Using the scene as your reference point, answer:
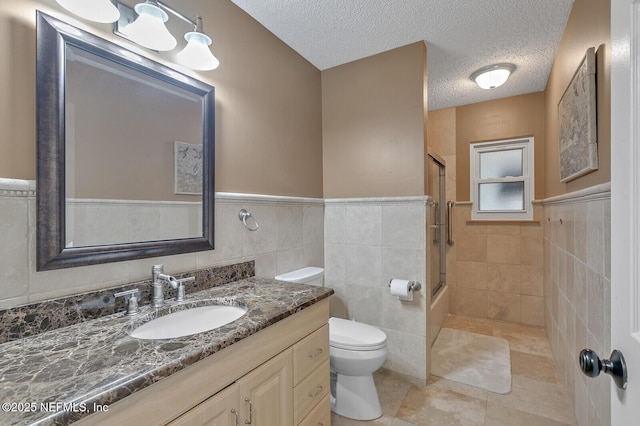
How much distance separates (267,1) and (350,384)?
7.77 ft

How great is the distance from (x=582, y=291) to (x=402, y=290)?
3.15 feet

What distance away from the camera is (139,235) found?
1.26 meters

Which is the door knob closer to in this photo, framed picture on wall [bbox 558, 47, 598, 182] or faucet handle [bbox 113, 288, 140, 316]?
framed picture on wall [bbox 558, 47, 598, 182]

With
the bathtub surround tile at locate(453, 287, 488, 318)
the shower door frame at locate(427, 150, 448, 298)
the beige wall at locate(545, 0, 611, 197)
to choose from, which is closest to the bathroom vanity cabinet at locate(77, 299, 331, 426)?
the beige wall at locate(545, 0, 611, 197)

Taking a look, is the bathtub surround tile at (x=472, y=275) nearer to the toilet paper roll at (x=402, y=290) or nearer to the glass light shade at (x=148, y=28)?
the toilet paper roll at (x=402, y=290)

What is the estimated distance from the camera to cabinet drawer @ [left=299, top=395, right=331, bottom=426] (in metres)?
1.31

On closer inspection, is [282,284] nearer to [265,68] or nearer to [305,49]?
[265,68]

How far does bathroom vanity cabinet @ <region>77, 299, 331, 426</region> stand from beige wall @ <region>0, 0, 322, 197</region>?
0.83 m

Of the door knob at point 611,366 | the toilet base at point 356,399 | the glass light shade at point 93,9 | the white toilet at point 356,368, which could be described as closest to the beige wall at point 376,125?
the white toilet at point 356,368

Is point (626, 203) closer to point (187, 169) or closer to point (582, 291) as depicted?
point (582, 291)

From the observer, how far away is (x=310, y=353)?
4.34 ft

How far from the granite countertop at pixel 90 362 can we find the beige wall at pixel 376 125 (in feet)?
4.58

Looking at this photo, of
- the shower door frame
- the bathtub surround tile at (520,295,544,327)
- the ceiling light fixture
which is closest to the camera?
the ceiling light fixture

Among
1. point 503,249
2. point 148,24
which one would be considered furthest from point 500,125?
point 148,24
